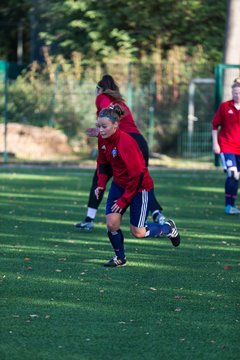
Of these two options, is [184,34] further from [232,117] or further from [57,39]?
[232,117]

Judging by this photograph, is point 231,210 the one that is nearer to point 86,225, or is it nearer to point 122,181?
point 86,225

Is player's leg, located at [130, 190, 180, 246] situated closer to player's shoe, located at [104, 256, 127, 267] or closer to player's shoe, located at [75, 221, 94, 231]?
player's shoe, located at [104, 256, 127, 267]

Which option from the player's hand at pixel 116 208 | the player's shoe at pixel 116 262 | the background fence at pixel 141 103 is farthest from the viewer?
the background fence at pixel 141 103

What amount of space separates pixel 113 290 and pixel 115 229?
3.40 feet

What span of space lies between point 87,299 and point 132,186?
4.63 feet

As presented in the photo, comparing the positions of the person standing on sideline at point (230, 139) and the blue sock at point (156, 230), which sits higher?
the person standing on sideline at point (230, 139)

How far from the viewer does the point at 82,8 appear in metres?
31.1

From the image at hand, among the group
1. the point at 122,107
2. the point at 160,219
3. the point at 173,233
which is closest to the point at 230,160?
the point at 160,219

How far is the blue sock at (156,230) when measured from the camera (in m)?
10.0

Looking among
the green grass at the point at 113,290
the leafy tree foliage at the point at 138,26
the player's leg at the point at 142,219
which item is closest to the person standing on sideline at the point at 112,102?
the green grass at the point at 113,290

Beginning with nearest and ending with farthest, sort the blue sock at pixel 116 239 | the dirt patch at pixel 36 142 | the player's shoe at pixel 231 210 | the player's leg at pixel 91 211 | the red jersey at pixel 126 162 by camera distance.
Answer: the red jersey at pixel 126 162 → the blue sock at pixel 116 239 → the player's leg at pixel 91 211 → the player's shoe at pixel 231 210 → the dirt patch at pixel 36 142

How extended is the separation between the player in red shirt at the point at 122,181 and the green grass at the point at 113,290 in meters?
0.35

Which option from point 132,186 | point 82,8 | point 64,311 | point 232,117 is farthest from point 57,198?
point 82,8

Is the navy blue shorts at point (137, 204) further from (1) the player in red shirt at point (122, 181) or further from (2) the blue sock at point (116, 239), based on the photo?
(2) the blue sock at point (116, 239)
